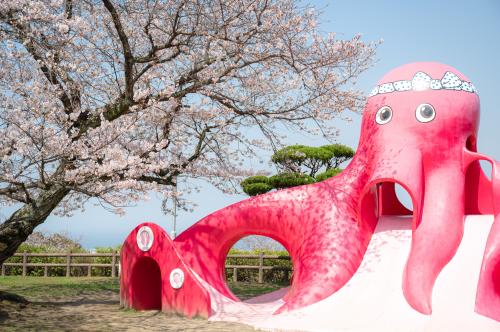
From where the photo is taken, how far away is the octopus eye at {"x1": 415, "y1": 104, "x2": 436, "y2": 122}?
10531 mm

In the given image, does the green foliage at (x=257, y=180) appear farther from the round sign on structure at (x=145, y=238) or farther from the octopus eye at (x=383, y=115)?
the octopus eye at (x=383, y=115)

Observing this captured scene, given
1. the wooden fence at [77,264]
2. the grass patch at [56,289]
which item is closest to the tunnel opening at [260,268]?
the wooden fence at [77,264]

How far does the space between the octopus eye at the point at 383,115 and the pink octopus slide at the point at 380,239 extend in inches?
0.9

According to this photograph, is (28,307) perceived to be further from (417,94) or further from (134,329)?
(417,94)

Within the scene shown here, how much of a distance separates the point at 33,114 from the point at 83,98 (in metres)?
2.52

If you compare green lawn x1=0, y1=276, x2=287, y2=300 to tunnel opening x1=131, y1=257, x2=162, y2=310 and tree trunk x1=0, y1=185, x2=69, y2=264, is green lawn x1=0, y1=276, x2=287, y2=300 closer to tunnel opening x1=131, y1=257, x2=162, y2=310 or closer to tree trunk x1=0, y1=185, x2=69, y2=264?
tunnel opening x1=131, y1=257, x2=162, y2=310

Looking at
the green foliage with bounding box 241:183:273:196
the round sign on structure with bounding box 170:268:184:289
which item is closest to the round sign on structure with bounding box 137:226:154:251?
the round sign on structure with bounding box 170:268:184:289

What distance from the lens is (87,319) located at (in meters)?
11.0

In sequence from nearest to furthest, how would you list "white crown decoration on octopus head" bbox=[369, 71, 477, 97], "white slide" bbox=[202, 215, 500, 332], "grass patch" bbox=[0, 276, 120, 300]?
"white slide" bbox=[202, 215, 500, 332], "white crown decoration on octopus head" bbox=[369, 71, 477, 97], "grass patch" bbox=[0, 276, 120, 300]

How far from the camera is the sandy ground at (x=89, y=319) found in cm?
985

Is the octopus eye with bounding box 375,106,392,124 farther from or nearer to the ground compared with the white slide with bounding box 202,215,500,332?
farther from the ground

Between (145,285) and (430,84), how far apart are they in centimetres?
708

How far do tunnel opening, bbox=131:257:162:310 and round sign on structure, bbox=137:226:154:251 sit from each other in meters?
0.30

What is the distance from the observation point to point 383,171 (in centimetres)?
1029
